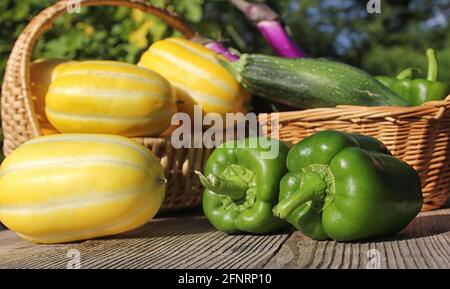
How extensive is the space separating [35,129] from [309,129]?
2.22 ft

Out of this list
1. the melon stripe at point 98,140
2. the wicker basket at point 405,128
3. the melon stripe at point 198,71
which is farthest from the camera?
the melon stripe at point 198,71

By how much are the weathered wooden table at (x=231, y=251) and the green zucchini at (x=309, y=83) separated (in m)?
0.39

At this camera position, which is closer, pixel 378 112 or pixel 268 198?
pixel 268 198

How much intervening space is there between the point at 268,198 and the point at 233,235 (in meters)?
0.13

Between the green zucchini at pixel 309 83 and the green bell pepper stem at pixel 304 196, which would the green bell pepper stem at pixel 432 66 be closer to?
the green zucchini at pixel 309 83

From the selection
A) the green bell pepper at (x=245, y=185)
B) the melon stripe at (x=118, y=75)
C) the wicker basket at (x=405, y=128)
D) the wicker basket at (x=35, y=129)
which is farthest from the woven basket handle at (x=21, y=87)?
the wicker basket at (x=405, y=128)

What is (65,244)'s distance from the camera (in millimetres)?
1492

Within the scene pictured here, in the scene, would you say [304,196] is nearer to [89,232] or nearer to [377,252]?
[377,252]

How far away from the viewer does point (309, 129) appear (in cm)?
177

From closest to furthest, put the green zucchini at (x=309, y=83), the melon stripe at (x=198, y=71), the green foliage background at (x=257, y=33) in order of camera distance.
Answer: the green zucchini at (x=309, y=83), the melon stripe at (x=198, y=71), the green foliage background at (x=257, y=33)

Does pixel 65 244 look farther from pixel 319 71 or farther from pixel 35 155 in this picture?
pixel 319 71

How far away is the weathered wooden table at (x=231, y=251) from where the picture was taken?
4.03ft

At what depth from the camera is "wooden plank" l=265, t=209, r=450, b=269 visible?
1197mm
